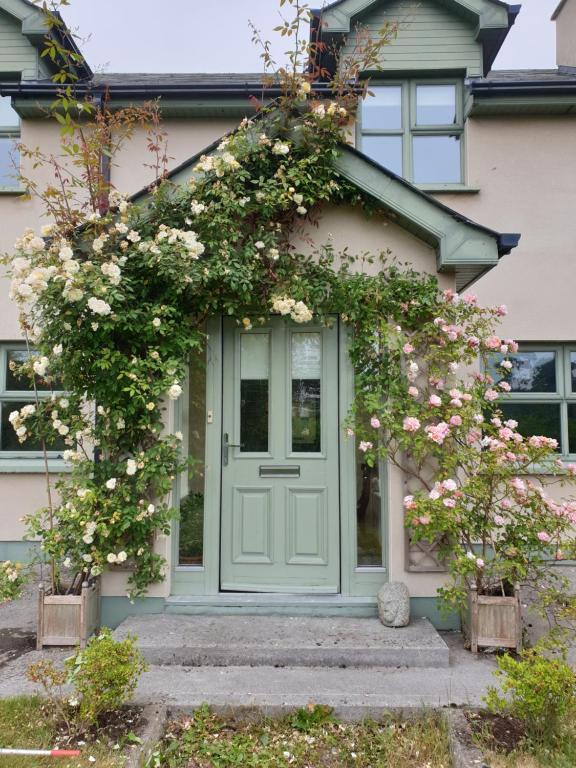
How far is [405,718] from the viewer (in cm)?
308

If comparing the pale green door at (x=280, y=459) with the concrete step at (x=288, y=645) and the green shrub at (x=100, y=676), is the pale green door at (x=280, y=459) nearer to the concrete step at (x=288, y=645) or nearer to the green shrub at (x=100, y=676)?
the concrete step at (x=288, y=645)

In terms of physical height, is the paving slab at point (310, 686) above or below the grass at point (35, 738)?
below

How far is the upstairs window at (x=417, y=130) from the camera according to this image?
7.25 metres

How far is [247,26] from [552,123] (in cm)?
459

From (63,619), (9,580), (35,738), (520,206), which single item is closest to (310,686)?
(35,738)

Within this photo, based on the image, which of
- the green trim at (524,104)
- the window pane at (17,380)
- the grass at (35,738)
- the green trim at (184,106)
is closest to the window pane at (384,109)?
the green trim at (524,104)

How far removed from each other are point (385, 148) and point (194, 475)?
17.9 feet

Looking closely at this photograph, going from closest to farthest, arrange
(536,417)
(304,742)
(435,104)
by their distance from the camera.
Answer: (304,742) → (536,417) → (435,104)

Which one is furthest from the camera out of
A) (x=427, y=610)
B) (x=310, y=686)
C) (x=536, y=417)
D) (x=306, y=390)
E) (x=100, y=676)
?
(x=536, y=417)

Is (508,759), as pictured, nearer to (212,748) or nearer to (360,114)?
(212,748)

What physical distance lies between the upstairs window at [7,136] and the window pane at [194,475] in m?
4.63

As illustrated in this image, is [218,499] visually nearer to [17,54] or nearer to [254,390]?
[254,390]

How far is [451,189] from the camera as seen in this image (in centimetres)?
693

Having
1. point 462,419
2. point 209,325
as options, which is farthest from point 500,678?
point 209,325
